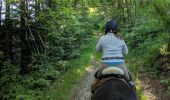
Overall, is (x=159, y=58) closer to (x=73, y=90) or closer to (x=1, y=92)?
(x=73, y=90)

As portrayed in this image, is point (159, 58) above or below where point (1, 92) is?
above

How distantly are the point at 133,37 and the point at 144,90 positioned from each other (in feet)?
28.4

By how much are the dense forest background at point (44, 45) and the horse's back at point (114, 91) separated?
536 centimetres

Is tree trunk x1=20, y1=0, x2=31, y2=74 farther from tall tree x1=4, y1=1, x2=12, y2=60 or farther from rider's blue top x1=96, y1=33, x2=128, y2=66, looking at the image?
rider's blue top x1=96, y1=33, x2=128, y2=66

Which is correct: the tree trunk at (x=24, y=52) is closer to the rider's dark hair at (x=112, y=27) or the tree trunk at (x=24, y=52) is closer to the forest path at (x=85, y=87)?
the forest path at (x=85, y=87)

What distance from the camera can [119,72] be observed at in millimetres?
6137

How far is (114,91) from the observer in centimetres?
559

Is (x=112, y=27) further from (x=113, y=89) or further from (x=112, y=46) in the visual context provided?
(x=113, y=89)

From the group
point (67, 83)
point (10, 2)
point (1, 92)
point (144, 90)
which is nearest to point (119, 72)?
point (144, 90)

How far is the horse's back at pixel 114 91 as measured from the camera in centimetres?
554

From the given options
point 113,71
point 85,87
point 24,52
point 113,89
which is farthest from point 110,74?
point 24,52

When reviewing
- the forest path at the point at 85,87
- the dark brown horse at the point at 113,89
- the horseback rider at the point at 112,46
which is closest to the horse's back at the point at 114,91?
the dark brown horse at the point at 113,89

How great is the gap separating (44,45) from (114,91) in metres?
10.8

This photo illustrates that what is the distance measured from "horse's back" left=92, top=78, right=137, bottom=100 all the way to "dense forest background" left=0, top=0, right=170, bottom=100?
5.36m
